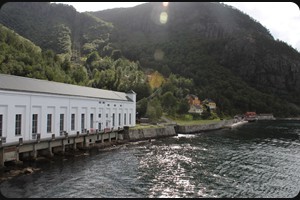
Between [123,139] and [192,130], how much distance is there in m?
32.0

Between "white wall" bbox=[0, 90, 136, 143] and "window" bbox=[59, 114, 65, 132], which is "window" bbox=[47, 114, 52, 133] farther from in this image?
"window" bbox=[59, 114, 65, 132]

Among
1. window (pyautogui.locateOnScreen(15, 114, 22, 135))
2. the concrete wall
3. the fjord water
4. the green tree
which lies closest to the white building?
window (pyautogui.locateOnScreen(15, 114, 22, 135))

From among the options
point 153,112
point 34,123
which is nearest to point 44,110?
point 34,123

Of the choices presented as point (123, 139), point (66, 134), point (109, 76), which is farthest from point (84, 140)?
point (109, 76)

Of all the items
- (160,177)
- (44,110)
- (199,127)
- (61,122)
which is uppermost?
(44,110)

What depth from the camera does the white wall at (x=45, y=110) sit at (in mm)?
27766

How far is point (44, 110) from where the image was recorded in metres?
32.9

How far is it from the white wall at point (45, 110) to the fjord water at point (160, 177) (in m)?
4.69

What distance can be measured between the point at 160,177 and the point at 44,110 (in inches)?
626

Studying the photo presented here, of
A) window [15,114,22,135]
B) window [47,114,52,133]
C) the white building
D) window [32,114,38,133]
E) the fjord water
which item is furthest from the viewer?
window [47,114,52,133]

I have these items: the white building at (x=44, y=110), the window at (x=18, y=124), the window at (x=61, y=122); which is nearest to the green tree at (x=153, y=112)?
the white building at (x=44, y=110)

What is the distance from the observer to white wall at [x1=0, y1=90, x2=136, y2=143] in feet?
91.1

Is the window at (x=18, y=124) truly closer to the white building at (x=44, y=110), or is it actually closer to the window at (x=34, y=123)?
the white building at (x=44, y=110)

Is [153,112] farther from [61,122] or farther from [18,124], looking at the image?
[18,124]
